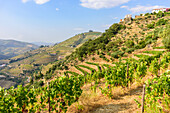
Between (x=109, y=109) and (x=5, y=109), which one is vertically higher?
(x=5, y=109)

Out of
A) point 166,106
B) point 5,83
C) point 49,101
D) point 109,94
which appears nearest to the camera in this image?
point 166,106

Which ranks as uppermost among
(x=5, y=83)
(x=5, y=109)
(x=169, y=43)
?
(x=169, y=43)

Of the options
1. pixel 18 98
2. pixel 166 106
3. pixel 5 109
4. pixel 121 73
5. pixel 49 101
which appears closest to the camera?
pixel 5 109

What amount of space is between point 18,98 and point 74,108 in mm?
4076

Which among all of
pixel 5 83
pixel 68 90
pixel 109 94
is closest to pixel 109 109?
pixel 109 94

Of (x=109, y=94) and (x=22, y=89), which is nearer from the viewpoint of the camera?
(x=22, y=89)

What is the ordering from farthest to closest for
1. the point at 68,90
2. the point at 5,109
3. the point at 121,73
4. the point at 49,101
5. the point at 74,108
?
A: the point at 121,73
the point at 74,108
the point at 68,90
the point at 49,101
the point at 5,109

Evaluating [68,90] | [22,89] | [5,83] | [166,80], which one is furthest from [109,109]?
[5,83]

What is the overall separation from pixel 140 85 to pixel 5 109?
12.3 m

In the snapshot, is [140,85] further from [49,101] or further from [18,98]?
[18,98]

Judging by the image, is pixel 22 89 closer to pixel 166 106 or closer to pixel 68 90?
pixel 68 90

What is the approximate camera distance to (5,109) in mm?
5191

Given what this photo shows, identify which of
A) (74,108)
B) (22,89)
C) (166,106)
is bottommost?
(74,108)

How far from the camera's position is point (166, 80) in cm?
671
